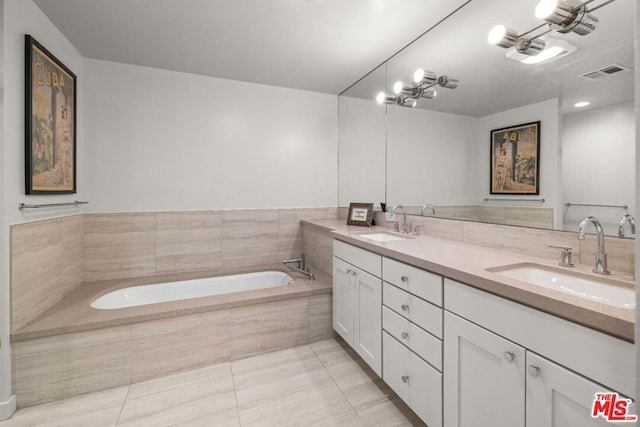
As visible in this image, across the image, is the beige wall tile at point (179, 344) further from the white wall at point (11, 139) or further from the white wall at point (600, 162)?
the white wall at point (600, 162)

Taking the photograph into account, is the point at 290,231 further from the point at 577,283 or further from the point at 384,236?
the point at 577,283

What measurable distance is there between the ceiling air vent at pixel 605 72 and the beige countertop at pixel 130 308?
80.5 inches

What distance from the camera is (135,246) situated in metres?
2.62

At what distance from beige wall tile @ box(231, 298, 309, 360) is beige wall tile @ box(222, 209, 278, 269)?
32.9 inches

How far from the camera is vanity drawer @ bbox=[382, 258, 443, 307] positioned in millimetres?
1298

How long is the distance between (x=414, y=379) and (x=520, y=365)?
62 cm

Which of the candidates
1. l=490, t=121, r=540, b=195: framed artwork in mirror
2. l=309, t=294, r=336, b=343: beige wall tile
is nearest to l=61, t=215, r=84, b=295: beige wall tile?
l=309, t=294, r=336, b=343: beige wall tile

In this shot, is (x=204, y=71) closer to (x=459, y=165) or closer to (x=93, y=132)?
(x=93, y=132)

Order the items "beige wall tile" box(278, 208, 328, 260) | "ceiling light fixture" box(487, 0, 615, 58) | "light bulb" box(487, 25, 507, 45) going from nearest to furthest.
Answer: "ceiling light fixture" box(487, 0, 615, 58)
"light bulb" box(487, 25, 507, 45)
"beige wall tile" box(278, 208, 328, 260)

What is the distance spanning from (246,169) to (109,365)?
1921 mm

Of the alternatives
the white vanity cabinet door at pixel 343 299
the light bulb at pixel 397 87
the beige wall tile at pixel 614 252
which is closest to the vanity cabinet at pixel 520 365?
the beige wall tile at pixel 614 252

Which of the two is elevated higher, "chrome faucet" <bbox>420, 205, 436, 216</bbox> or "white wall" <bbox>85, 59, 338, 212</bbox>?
"white wall" <bbox>85, 59, 338, 212</bbox>

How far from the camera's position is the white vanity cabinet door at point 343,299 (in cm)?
209

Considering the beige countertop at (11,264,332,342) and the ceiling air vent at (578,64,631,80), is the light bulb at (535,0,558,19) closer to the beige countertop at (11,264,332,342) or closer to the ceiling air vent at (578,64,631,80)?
the ceiling air vent at (578,64,631,80)
